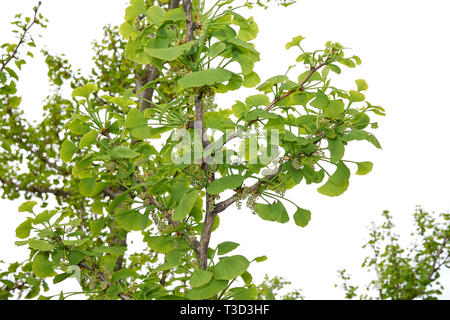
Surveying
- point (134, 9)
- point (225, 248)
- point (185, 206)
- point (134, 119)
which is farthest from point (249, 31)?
point (225, 248)

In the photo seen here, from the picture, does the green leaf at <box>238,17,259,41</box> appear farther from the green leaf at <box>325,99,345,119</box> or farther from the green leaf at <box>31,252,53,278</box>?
the green leaf at <box>31,252,53,278</box>

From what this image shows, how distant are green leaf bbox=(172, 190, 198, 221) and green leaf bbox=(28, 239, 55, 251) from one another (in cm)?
62

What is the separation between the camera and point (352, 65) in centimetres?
196

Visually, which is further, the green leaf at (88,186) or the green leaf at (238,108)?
the green leaf at (88,186)

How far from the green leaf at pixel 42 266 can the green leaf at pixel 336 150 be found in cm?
149

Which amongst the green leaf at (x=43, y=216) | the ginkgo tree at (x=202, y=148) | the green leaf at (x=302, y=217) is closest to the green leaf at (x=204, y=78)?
the ginkgo tree at (x=202, y=148)

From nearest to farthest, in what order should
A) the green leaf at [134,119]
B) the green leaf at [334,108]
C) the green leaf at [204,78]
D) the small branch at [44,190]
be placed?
the green leaf at [204,78] < the green leaf at [334,108] < the green leaf at [134,119] < the small branch at [44,190]

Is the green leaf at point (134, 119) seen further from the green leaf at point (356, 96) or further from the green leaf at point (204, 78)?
the green leaf at point (356, 96)

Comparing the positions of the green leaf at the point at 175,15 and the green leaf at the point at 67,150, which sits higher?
the green leaf at the point at 175,15

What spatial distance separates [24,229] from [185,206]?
3.03 feet

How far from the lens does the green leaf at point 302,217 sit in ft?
7.06

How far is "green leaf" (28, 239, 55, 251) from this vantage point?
6.17ft
